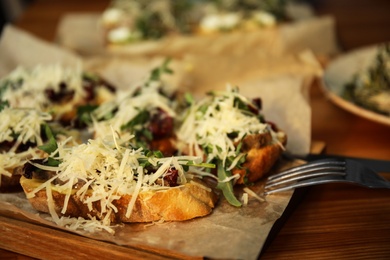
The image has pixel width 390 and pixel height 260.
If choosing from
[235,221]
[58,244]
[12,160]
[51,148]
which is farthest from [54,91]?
[235,221]

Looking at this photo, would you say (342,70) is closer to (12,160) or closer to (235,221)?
(235,221)

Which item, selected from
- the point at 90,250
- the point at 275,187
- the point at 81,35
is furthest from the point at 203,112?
the point at 81,35

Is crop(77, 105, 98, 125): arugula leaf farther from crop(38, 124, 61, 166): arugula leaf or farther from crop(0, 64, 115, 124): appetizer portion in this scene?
crop(38, 124, 61, 166): arugula leaf

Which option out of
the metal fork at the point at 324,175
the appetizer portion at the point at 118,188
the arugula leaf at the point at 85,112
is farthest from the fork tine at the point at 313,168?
the arugula leaf at the point at 85,112

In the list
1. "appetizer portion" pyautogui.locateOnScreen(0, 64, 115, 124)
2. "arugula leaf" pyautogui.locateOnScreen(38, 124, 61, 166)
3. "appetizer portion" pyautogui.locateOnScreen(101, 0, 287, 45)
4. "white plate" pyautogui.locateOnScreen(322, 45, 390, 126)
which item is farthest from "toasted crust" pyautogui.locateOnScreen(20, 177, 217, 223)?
"appetizer portion" pyautogui.locateOnScreen(101, 0, 287, 45)

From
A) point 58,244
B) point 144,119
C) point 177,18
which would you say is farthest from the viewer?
point 177,18

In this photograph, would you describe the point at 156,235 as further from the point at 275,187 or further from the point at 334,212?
the point at 334,212

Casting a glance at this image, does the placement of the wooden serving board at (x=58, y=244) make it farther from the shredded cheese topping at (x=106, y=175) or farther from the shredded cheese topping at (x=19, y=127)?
Answer: the shredded cheese topping at (x=19, y=127)
